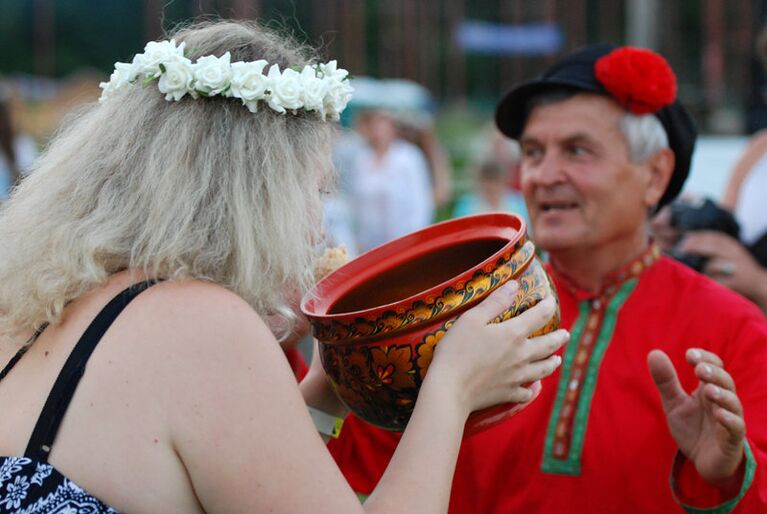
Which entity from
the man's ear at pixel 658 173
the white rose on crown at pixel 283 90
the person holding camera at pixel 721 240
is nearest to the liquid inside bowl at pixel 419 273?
the white rose on crown at pixel 283 90

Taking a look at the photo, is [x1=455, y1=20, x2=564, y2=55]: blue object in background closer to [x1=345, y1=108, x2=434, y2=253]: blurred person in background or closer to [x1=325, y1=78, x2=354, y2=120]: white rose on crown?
[x1=345, y1=108, x2=434, y2=253]: blurred person in background

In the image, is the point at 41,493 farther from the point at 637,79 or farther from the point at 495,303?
the point at 637,79

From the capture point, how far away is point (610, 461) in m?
2.15

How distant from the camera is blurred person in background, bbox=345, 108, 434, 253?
7641mm

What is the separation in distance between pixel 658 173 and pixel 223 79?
144cm

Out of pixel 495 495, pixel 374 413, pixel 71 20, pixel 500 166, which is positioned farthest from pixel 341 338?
pixel 71 20

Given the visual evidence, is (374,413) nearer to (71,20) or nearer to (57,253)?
(57,253)

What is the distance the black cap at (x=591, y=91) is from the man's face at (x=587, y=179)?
5 cm

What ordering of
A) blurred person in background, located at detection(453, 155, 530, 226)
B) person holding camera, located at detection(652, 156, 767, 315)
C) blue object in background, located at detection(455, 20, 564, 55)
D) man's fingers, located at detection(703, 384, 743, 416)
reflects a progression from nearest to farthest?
1. man's fingers, located at detection(703, 384, 743, 416)
2. person holding camera, located at detection(652, 156, 767, 315)
3. blurred person in background, located at detection(453, 155, 530, 226)
4. blue object in background, located at detection(455, 20, 564, 55)

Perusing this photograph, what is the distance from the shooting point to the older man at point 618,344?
1.94 meters

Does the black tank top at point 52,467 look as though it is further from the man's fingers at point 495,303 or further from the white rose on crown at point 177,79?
the man's fingers at point 495,303

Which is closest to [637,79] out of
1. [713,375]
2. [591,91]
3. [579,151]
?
[591,91]

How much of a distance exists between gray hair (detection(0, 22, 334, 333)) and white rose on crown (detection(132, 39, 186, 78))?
3 centimetres

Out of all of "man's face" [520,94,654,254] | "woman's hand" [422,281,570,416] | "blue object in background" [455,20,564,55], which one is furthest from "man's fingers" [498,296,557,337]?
"blue object in background" [455,20,564,55]
